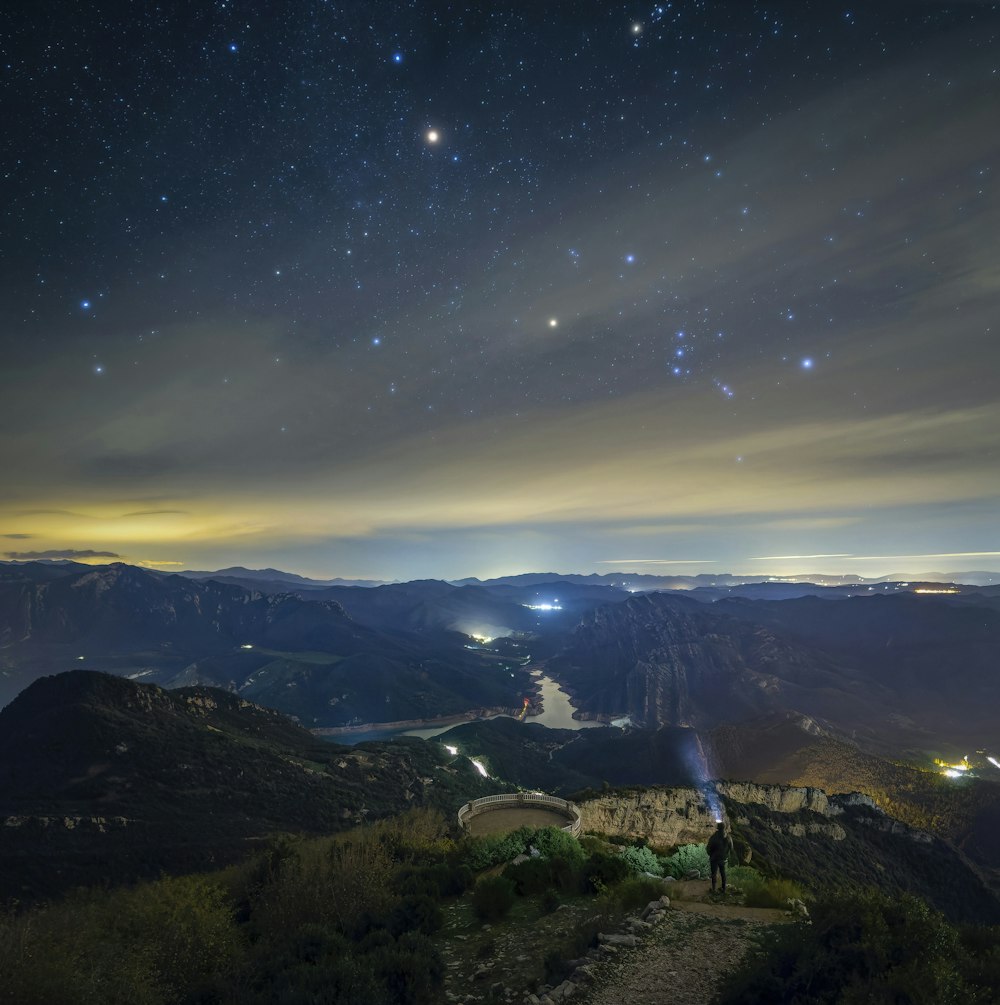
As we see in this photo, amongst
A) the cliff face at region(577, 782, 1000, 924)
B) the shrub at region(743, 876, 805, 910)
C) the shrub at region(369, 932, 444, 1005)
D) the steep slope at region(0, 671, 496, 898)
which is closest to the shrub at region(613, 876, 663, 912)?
the shrub at region(743, 876, 805, 910)

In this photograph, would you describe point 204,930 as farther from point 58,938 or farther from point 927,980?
point 927,980

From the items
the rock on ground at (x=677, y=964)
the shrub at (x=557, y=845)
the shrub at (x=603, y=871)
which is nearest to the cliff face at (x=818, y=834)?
the shrub at (x=557, y=845)

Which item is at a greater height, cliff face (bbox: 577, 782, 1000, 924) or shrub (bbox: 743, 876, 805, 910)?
shrub (bbox: 743, 876, 805, 910)

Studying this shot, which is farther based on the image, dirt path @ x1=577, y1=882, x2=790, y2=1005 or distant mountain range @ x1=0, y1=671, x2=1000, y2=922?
distant mountain range @ x1=0, y1=671, x2=1000, y2=922

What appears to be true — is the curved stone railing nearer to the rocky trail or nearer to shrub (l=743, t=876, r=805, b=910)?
shrub (l=743, t=876, r=805, b=910)

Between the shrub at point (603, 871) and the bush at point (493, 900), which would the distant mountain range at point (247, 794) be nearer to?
the shrub at point (603, 871)

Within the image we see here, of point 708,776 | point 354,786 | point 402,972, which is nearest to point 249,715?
point 354,786
